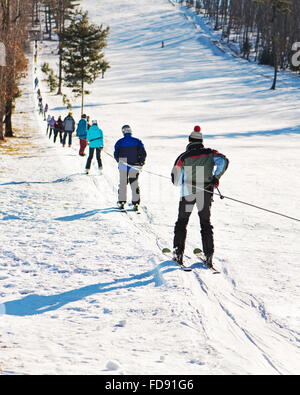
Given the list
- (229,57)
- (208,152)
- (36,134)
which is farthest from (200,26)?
(208,152)

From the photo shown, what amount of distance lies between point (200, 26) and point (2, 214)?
9085cm

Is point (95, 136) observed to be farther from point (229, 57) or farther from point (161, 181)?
point (229, 57)

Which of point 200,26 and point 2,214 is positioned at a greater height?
point 200,26

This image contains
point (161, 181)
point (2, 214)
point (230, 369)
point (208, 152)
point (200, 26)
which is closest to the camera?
point (230, 369)

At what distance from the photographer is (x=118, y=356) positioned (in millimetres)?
3285

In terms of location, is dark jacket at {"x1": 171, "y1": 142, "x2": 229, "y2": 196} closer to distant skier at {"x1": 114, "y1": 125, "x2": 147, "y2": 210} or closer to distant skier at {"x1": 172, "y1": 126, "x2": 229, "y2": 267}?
distant skier at {"x1": 172, "y1": 126, "x2": 229, "y2": 267}

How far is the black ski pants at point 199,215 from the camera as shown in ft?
17.5

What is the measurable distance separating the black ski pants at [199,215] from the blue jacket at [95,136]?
21.7ft

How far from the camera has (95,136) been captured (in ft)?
37.6

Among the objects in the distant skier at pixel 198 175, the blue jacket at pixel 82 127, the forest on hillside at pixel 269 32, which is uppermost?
the forest on hillside at pixel 269 32

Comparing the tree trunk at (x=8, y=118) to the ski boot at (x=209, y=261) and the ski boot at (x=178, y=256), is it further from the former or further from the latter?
the ski boot at (x=209, y=261)

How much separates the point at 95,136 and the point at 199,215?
22.2 feet

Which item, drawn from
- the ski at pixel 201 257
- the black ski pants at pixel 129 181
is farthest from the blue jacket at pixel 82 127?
the ski at pixel 201 257

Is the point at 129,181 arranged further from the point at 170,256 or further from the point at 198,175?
the point at 198,175
